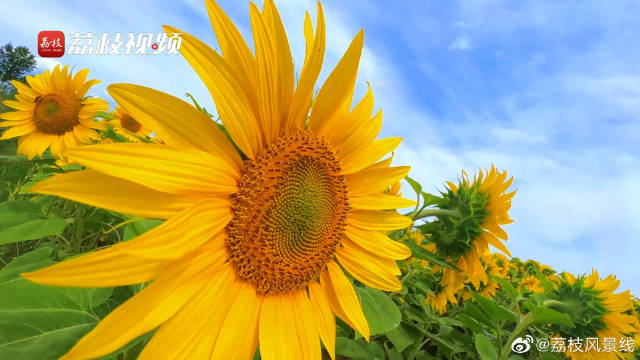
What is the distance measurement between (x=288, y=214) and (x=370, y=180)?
499 mm

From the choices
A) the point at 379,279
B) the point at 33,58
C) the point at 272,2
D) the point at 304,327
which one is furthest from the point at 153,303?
the point at 33,58

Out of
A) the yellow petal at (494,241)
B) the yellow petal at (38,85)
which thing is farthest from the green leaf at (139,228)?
the yellow petal at (38,85)

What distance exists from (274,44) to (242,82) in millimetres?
145

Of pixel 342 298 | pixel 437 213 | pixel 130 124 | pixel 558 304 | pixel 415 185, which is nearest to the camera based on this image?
pixel 342 298

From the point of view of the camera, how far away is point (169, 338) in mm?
974

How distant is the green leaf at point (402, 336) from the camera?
2169 millimetres

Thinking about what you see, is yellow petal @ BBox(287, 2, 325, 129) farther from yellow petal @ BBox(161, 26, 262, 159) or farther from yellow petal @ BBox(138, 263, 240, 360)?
yellow petal @ BBox(138, 263, 240, 360)

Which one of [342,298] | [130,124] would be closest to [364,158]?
[342,298]

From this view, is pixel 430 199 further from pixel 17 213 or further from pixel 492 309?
pixel 17 213

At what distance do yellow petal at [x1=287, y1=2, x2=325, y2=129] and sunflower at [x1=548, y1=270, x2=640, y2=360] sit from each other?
2.50 meters

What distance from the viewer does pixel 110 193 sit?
2.96 feet

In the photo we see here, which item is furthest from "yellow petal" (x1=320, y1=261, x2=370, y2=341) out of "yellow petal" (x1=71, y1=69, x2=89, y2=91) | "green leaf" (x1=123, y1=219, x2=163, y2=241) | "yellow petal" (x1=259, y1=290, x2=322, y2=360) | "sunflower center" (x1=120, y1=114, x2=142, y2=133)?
"yellow petal" (x1=71, y1=69, x2=89, y2=91)

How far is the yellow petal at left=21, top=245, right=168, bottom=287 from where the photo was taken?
811mm

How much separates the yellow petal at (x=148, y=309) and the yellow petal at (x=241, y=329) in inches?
5.2
